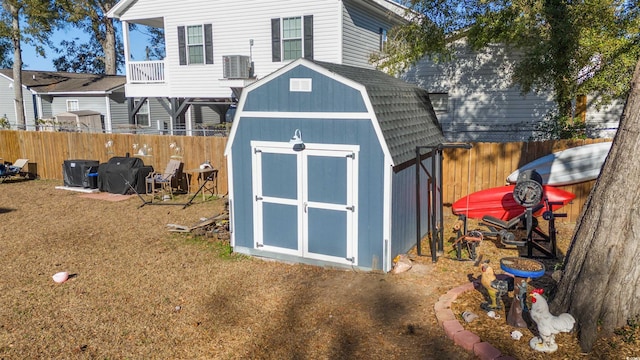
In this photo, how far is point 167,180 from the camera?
14.6 metres

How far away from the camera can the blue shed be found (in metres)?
7.70

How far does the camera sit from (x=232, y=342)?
592cm

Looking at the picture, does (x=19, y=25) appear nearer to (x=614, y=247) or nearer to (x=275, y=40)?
(x=275, y=40)

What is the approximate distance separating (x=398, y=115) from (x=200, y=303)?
4495mm

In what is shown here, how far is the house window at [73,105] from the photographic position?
97.1 ft

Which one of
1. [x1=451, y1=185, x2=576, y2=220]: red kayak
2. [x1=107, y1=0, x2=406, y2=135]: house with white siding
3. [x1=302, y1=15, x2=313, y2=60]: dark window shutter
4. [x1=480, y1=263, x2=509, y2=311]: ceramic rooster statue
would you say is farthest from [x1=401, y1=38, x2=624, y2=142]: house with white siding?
[x1=480, y1=263, x2=509, y2=311]: ceramic rooster statue

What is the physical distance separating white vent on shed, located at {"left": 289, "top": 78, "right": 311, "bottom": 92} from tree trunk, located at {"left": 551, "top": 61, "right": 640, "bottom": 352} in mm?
4483

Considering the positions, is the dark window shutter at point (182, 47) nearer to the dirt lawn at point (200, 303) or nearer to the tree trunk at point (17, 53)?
the dirt lawn at point (200, 303)

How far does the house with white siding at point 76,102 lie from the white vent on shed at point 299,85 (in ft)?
64.2

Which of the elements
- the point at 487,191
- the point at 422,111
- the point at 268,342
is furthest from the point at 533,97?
the point at 268,342

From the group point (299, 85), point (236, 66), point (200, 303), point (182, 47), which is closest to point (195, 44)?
point (182, 47)

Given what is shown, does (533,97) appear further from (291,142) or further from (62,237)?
(62,237)

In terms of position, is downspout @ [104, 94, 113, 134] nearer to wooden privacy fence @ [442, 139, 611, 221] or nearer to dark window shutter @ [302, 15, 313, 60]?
dark window shutter @ [302, 15, 313, 60]

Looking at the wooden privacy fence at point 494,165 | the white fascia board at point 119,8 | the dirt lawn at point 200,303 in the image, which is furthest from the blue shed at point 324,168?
the white fascia board at point 119,8
